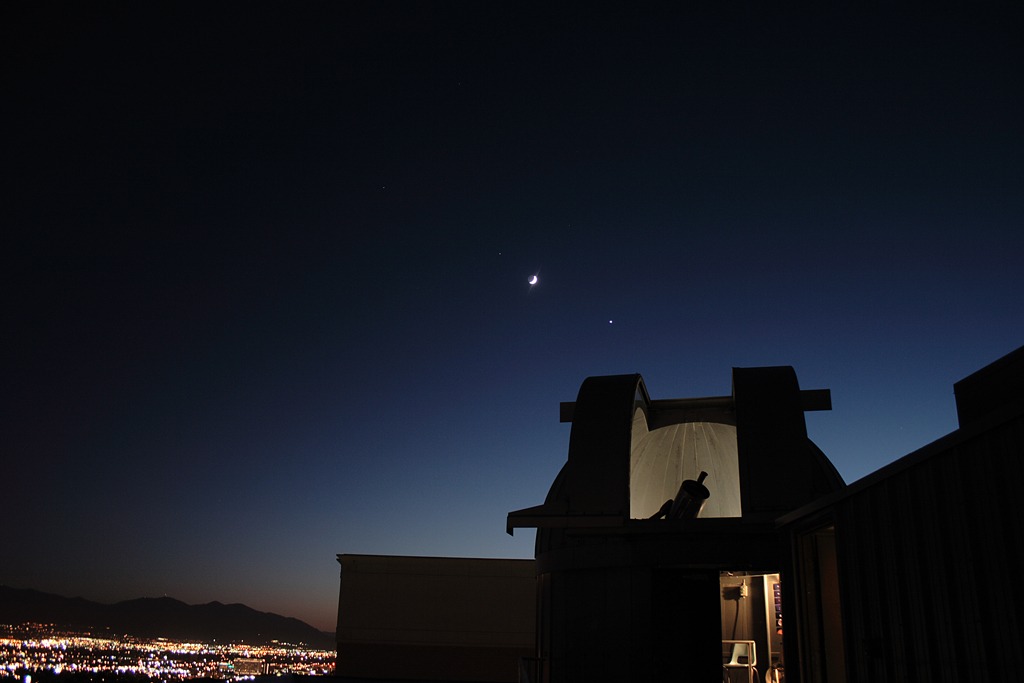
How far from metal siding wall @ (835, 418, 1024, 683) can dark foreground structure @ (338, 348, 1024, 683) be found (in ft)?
0.05

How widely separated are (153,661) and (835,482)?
163676mm

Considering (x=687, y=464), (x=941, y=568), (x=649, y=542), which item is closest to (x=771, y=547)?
(x=649, y=542)

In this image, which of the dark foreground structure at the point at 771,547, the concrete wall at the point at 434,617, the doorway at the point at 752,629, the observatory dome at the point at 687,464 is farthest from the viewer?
the concrete wall at the point at 434,617

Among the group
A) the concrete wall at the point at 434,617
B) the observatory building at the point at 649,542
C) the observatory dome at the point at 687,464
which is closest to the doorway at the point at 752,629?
the observatory dome at the point at 687,464

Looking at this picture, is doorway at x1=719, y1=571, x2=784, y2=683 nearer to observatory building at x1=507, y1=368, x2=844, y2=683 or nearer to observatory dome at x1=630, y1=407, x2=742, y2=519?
observatory dome at x1=630, y1=407, x2=742, y2=519

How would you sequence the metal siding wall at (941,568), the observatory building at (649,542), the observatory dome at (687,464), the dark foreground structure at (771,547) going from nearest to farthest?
1. the metal siding wall at (941,568)
2. the dark foreground structure at (771,547)
3. the observatory building at (649,542)
4. the observatory dome at (687,464)

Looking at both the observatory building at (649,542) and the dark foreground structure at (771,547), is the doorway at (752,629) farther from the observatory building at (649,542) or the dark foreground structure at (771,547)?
the observatory building at (649,542)

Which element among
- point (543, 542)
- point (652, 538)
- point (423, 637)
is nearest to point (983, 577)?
point (652, 538)

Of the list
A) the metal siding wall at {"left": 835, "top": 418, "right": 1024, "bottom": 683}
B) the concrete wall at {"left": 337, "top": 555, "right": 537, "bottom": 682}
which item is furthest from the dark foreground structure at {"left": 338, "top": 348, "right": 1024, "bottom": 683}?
the concrete wall at {"left": 337, "top": 555, "right": 537, "bottom": 682}

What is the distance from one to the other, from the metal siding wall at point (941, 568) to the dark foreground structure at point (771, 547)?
0.02 m

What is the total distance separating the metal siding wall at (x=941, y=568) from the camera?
502cm

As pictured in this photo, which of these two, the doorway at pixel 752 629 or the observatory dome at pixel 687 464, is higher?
the observatory dome at pixel 687 464

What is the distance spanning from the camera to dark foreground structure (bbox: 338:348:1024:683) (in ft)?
17.7

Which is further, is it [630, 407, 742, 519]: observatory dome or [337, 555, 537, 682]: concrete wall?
[337, 555, 537, 682]: concrete wall
